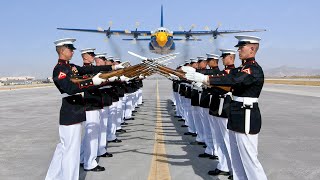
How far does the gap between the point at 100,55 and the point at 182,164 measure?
136 inches

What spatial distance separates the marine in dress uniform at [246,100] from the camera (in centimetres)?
398

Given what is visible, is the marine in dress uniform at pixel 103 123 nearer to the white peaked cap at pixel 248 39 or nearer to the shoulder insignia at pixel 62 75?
the shoulder insignia at pixel 62 75

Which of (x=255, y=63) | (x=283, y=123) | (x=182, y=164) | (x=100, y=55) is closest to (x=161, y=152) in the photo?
(x=182, y=164)

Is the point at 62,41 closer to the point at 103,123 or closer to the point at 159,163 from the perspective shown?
the point at 159,163

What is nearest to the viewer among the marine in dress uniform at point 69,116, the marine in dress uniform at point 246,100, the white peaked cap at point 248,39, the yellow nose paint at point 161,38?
the marine in dress uniform at point 246,100

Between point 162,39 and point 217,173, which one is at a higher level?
point 162,39

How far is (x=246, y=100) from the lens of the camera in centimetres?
413

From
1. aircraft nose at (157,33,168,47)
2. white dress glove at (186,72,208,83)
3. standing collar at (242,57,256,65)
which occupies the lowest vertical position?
white dress glove at (186,72,208,83)

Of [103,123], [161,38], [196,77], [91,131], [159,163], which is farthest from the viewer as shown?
[161,38]

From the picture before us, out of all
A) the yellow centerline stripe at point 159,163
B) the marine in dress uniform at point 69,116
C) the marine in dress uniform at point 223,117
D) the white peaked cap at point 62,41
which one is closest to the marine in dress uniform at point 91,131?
the yellow centerline stripe at point 159,163

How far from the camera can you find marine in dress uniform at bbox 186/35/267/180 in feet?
13.1

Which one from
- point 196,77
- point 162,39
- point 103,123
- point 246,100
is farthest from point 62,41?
point 162,39

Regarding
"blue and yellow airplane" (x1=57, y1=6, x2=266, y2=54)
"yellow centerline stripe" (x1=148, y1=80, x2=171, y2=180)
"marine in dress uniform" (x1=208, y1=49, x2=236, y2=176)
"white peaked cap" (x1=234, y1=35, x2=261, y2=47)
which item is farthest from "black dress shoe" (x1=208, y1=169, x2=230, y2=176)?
"blue and yellow airplane" (x1=57, y1=6, x2=266, y2=54)

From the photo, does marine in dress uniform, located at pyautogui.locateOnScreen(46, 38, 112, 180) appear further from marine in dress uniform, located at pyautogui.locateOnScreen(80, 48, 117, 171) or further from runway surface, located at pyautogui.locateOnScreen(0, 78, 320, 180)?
marine in dress uniform, located at pyautogui.locateOnScreen(80, 48, 117, 171)
